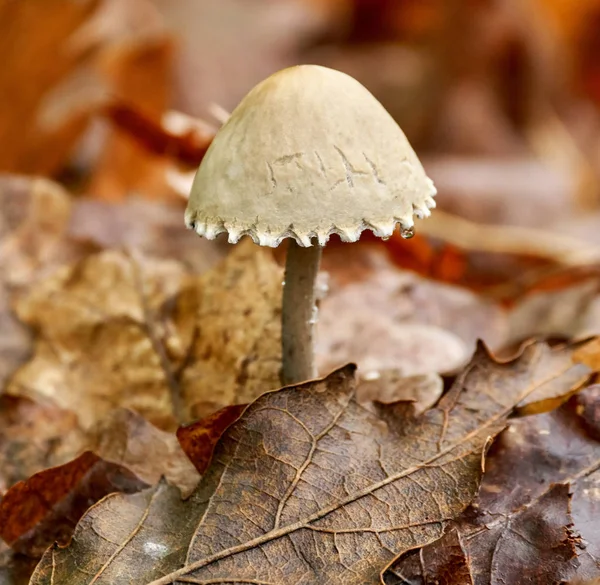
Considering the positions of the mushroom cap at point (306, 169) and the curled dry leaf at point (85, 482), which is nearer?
the mushroom cap at point (306, 169)

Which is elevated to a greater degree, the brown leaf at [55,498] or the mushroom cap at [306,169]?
the mushroom cap at [306,169]

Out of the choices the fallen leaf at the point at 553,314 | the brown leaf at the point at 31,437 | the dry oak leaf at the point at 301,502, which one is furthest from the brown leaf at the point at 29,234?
the fallen leaf at the point at 553,314

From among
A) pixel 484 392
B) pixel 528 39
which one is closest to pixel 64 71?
pixel 484 392

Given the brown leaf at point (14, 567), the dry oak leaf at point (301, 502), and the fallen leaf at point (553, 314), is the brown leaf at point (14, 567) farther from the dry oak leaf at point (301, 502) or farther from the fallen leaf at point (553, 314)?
the fallen leaf at point (553, 314)

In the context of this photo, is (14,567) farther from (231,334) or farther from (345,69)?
(345,69)

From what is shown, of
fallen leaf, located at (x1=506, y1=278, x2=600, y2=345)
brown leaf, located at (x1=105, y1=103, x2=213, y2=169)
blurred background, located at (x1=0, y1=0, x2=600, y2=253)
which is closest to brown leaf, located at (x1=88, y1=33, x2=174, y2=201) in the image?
blurred background, located at (x1=0, y1=0, x2=600, y2=253)

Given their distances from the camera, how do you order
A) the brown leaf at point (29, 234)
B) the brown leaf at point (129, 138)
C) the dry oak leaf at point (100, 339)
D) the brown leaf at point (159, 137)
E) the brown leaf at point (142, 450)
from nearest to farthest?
1. the brown leaf at point (142, 450)
2. the dry oak leaf at point (100, 339)
3. the brown leaf at point (29, 234)
4. the brown leaf at point (159, 137)
5. the brown leaf at point (129, 138)

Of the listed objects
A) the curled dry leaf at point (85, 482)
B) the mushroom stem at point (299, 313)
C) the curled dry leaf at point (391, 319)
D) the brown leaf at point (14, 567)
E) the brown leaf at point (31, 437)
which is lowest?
the brown leaf at point (14, 567)

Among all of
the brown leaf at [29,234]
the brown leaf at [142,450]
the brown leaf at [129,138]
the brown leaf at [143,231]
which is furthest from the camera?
the brown leaf at [129,138]
